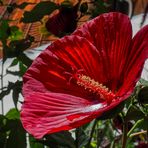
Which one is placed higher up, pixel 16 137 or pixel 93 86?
pixel 93 86

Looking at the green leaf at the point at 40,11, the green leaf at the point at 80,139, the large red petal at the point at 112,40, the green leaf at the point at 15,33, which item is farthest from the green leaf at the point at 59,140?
the green leaf at the point at 15,33

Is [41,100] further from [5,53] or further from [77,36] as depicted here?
[5,53]

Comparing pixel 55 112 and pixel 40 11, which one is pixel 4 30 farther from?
pixel 55 112

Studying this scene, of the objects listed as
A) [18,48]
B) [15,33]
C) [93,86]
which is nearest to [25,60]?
[18,48]

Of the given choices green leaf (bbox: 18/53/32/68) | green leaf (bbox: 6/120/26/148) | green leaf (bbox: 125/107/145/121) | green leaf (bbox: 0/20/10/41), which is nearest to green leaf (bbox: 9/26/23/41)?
green leaf (bbox: 0/20/10/41)

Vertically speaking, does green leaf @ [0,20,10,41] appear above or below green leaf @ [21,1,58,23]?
below

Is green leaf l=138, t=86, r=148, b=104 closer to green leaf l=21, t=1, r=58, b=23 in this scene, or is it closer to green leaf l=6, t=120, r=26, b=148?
green leaf l=6, t=120, r=26, b=148
